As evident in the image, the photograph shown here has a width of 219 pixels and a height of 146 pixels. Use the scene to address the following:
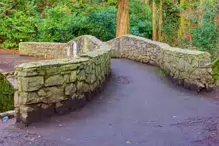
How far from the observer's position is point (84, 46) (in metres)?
15.0

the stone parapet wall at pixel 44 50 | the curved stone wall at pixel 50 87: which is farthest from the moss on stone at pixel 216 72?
the stone parapet wall at pixel 44 50

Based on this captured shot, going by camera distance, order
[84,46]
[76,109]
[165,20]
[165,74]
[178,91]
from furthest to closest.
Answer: [165,20], [84,46], [165,74], [178,91], [76,109]

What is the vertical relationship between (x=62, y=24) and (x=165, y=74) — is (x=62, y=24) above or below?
above

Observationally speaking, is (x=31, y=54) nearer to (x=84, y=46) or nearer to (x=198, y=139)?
(x=84, y=46)

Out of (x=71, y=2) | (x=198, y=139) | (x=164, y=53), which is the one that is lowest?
(x=198, y=139)

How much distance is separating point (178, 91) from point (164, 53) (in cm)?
239

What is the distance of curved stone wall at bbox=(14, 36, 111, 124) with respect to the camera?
17.7 feet

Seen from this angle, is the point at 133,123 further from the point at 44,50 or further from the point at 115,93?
the point at 44,50

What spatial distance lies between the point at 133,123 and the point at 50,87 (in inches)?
70.2

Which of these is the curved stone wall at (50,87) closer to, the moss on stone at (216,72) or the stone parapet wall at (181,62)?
the stone parapet wall at (181,62)

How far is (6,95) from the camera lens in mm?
11555

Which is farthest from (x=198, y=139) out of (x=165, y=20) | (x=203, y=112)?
(x=165, y=20)

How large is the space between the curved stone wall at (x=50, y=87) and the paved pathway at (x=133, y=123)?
0.22 metres

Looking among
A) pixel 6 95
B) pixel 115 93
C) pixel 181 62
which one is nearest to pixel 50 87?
pixel 115 93
